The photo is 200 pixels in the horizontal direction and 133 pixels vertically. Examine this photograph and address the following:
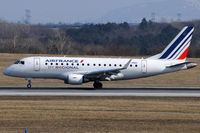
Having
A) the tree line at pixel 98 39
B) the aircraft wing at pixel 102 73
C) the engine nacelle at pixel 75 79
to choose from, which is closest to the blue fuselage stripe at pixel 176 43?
the aircraft wing at pixel 102 73

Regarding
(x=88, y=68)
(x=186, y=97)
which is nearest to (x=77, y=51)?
(x=88, y=68)

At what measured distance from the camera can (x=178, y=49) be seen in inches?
2002

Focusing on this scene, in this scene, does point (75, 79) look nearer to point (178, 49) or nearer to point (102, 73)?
point (102, 73)

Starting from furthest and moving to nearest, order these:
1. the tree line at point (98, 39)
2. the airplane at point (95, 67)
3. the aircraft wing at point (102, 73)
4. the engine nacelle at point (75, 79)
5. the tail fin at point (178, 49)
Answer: the tree line at point (98, 39)
the tail fin at point (178, 49)
the airplane at point (95, 67)
the aircraft wing at point (102, 73)
the engine nacelle at point (75, 79)

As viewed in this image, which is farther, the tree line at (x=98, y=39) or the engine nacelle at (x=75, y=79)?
the tree line at (x=98, y=39)

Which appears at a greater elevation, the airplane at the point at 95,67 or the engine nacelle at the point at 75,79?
the airplane at the point at 95,67

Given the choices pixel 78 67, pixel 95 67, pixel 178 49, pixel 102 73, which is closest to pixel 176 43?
pixel 178 49

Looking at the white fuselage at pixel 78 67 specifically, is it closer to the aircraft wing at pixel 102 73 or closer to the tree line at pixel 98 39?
the aircraft wing at pixel 102 73

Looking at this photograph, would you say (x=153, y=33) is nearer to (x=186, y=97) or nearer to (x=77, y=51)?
(x=77, y=51)

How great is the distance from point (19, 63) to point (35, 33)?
119 meters

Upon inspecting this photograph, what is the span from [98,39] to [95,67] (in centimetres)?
8903

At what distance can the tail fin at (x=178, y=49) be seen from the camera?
50656mm

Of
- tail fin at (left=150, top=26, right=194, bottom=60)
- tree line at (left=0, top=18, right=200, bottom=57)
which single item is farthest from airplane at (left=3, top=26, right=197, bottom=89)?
tree line at (left=0, top=18, right=200, bottom=57)

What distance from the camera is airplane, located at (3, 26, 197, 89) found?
48.1 m
